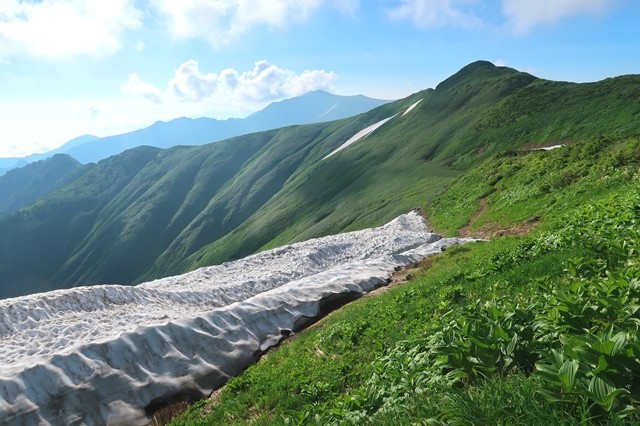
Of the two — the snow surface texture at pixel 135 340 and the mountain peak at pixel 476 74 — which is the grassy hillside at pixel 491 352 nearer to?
the snow surface texture at pixel 135 340

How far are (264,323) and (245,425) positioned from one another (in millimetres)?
11032

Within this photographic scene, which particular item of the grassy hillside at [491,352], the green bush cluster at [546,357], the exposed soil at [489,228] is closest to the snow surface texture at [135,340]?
the grassy hillside at [491,352]

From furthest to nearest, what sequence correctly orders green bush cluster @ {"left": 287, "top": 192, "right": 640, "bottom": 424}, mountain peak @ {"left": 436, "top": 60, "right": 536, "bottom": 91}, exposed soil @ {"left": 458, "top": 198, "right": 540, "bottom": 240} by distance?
mountain peak @ {"left": 436, "top": 60, "right": 536, "bottom": 91}, exposed soil @ {"left": 458, "top": 198, "right": 540, "bottom": 240}, green bush cluster @ {"left": 287, "top": 192, "right": 640, "bottom": 424}

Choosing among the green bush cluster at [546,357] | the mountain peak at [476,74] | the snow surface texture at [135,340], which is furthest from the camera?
the mountain peak at [476,74]

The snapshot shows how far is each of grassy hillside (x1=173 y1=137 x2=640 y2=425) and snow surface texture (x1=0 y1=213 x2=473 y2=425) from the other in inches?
116

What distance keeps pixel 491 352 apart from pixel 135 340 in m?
16.1

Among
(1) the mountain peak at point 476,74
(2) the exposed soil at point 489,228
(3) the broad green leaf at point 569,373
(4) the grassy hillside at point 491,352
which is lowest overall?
(2) the exposed soil at point 489,228

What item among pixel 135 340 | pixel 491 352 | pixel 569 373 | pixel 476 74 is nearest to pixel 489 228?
pixel 135 340

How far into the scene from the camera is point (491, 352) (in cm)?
645

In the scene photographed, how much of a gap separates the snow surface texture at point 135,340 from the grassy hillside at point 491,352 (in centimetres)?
294

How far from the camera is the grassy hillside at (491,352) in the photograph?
484 centimetres

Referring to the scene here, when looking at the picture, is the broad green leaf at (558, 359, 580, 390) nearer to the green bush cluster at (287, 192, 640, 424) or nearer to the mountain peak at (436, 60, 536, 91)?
the green bush cluster at (287, 192, 640, 424)

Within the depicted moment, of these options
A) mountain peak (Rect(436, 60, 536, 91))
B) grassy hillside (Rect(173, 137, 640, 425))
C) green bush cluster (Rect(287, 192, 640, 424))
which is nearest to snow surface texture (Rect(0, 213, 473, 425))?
grassy hillside (Rect(173, 137, 640, 425))

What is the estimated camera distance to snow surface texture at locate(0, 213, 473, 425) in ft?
50.0
